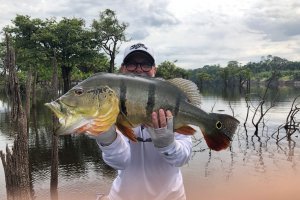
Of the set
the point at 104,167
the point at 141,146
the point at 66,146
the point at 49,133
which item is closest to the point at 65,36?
the point at 49,133

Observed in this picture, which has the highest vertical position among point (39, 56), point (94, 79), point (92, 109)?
point (39, 56)

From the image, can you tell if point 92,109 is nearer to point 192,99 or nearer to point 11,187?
point 192,99

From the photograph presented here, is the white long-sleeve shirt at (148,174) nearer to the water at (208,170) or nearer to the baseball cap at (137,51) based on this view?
the baseball cap at (137,51)

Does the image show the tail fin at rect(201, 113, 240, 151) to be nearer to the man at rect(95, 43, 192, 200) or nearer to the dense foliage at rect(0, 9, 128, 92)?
the man at rect(95, 43, 192, 200)

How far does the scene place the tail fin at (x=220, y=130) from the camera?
2839 millimetres

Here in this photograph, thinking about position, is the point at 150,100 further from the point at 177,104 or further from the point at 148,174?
the point at 148,174

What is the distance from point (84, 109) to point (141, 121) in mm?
425

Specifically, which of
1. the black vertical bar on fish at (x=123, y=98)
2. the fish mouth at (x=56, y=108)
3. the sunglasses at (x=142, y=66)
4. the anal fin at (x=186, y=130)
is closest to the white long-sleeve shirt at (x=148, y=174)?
the anal fin at (x=186, y=130)

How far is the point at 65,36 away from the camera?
46031mm

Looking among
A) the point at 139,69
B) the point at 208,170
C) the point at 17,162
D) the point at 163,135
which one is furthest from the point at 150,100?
the point at 208,170

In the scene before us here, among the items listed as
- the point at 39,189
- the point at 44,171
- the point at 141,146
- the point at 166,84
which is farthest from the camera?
the point at 44,171

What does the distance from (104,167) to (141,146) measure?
13.4 m

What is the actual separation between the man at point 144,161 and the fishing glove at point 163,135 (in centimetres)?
12

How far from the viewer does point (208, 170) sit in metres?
16.2
